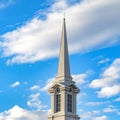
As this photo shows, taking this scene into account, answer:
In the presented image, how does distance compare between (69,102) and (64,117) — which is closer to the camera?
(64,117)

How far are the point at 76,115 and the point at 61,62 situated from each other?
12946mm

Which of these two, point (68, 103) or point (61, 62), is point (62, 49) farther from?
point (68, 103)

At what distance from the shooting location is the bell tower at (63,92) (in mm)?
103125

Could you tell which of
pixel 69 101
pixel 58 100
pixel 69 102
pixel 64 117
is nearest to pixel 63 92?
pixel 58 100

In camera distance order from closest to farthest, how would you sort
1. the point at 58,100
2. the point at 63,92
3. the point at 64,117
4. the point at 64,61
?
the point at 64,117
the point at 63,92
the point at 58,100
the point at 64,61

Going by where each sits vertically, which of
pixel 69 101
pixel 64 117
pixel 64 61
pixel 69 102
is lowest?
pixel 64 117

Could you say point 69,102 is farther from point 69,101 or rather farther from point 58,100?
point 58,100

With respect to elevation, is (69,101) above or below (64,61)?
below

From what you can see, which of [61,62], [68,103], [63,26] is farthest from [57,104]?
[63,26]

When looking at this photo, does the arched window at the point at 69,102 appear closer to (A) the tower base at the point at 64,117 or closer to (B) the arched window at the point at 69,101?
(B) the arched window at the point at 69,101

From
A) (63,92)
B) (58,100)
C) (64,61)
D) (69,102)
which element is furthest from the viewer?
(64,61)

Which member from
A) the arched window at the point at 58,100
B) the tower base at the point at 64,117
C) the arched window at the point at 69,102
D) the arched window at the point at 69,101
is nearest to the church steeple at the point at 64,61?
the arched window at the point at 58,100

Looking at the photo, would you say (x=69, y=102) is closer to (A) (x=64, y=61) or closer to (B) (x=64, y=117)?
(B) (x=64, y=117)

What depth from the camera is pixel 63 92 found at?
10338 centimetres
